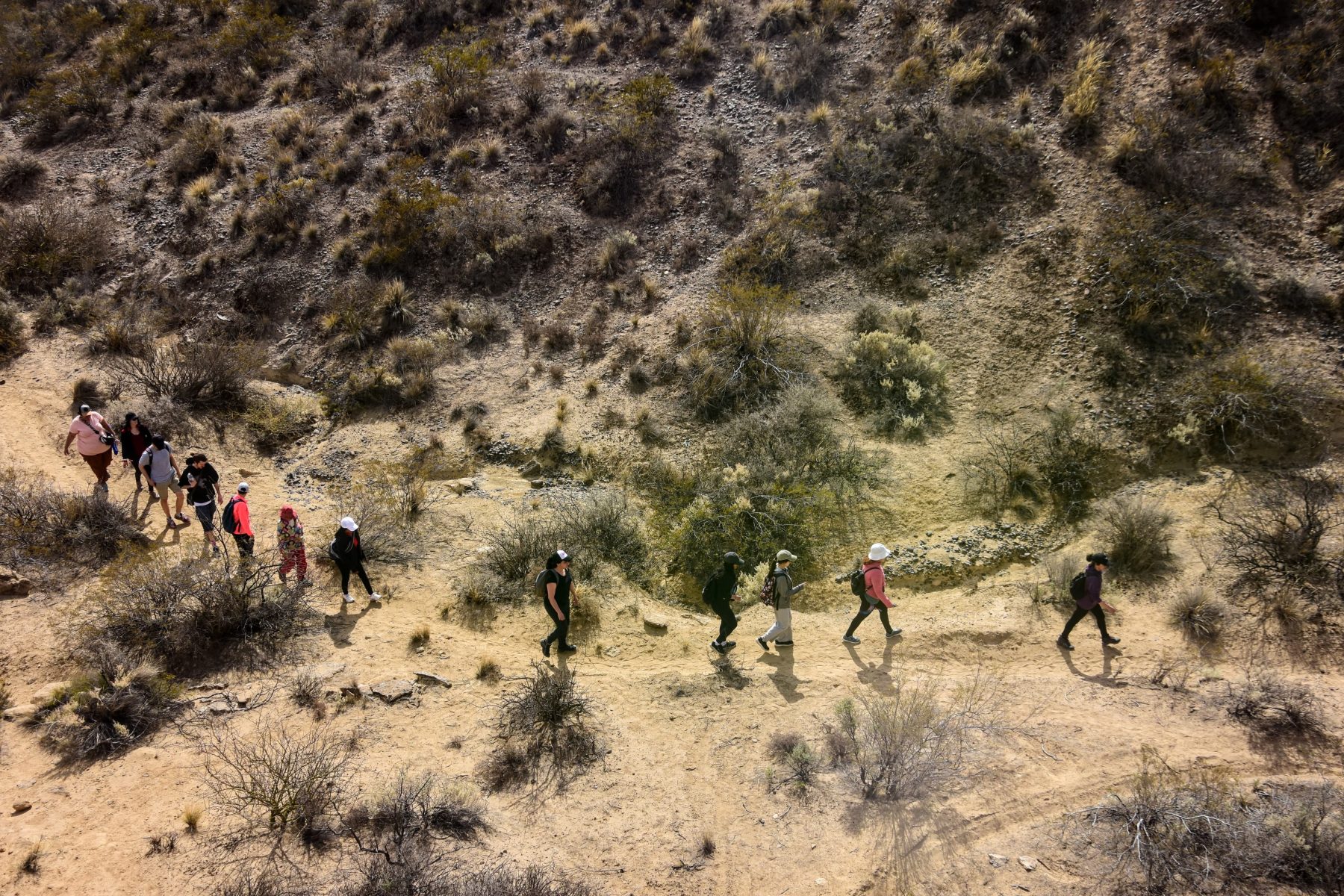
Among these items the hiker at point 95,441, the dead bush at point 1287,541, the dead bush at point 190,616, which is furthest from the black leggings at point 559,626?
the dead bush at point 1287,541

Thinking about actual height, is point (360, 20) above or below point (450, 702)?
above

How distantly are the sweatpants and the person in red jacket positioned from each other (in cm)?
719

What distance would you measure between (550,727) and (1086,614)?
6608 mm

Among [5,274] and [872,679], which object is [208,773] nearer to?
[872,679]

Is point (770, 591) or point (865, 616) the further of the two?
point (865, 616)

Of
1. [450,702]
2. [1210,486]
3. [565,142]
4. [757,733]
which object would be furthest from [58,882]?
[565,142]

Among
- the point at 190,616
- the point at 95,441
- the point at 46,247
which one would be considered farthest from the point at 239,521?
the point at 46,247

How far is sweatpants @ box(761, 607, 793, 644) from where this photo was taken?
8898 mm

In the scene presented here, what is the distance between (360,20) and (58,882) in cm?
2523

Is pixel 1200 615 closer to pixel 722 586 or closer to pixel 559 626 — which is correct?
pixel 722 586

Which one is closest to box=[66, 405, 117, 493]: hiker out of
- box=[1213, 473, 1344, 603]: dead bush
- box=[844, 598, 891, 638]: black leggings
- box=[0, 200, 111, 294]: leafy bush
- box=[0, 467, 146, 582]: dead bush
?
box=[0, 467, 146, 582]: dead bush

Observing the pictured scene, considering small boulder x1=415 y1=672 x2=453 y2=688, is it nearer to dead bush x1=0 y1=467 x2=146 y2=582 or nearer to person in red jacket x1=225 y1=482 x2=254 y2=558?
person in red jacket x1=225 y1=482 x2=254 y2=558

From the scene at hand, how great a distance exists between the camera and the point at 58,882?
569 cm

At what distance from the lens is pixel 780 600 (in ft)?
28.7
